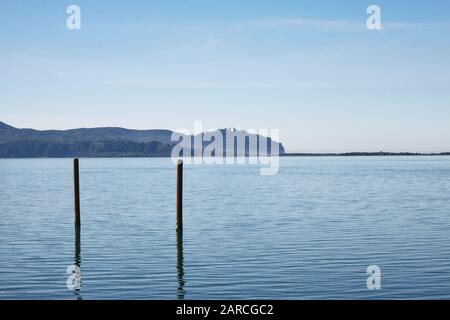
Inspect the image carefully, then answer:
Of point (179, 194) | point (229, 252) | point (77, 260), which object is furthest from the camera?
point (179, 194)

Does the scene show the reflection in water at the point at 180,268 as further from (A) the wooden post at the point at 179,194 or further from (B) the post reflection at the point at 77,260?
(B) the post reflection at the point at 77,260

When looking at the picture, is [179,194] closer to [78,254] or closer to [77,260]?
[78,254]

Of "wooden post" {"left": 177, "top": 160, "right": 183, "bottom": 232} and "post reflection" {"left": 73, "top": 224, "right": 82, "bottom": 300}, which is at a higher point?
"wooden post" {"left": 177, "top": 160, "right": 183, "bottom": 232}

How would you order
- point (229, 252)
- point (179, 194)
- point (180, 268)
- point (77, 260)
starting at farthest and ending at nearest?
point (179, 194) < point (229, 252) < point (77, 260) < point (180, 268)

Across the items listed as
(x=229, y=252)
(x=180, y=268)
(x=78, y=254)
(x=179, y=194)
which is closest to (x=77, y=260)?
(x=78, y=254)

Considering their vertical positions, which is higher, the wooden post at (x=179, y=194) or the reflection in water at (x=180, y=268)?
the wooden post at (x=179, y=194)

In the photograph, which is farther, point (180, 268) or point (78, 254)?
point (78, 254)

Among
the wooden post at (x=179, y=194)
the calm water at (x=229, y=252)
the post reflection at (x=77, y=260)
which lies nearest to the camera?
the post reflection at (x=77, y=260)

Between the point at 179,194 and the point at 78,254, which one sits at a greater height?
the point at 179,194

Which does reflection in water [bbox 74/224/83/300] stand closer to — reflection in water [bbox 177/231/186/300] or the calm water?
the calm water

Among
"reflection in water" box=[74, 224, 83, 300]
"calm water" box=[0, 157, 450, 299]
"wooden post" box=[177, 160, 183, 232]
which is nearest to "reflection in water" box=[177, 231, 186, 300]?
"calm water" box=[0, 157, 450, 299]

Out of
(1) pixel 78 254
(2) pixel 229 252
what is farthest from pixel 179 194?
(1) pixel 78 254

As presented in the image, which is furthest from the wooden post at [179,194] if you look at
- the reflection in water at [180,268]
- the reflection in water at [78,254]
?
the reflection in water at [78,254]
